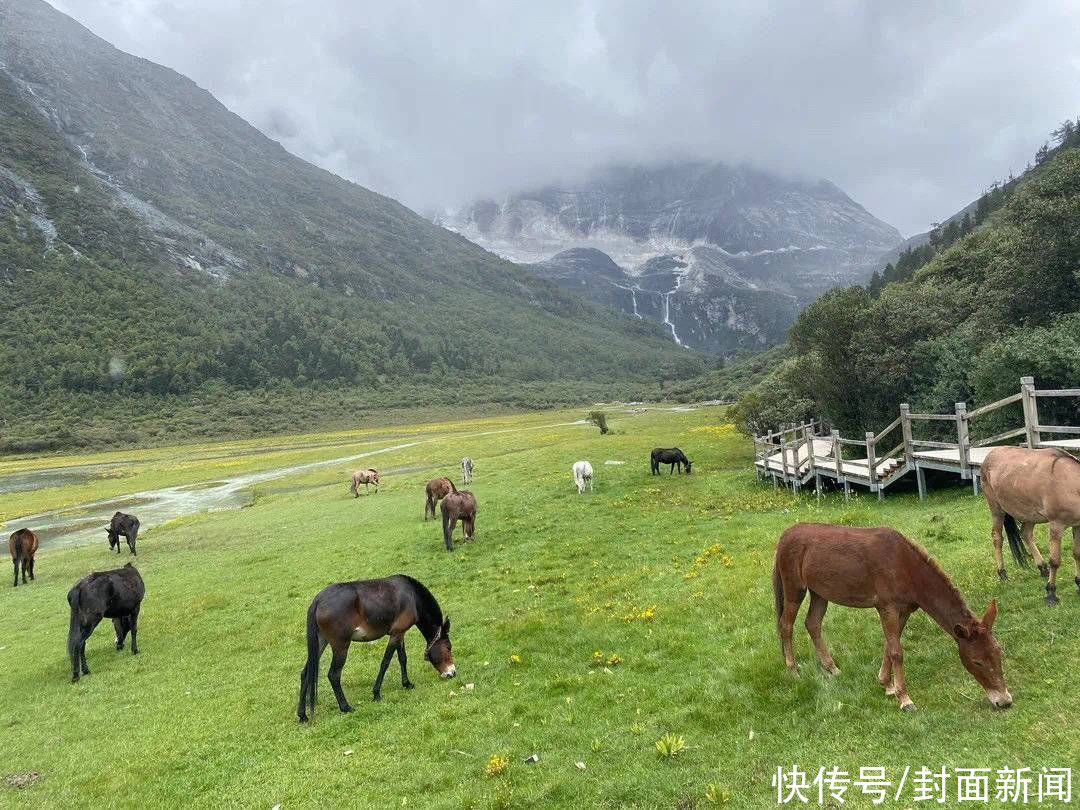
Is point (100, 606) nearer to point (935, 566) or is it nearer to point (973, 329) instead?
point (935, 566)

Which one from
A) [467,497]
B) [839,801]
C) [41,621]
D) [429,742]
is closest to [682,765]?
[839,801]

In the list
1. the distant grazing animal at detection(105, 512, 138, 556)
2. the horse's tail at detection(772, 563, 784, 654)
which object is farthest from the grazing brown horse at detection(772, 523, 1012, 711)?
the distant grazing animal at detection(105, 512, 138, 556)

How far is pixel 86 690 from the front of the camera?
13375 mm

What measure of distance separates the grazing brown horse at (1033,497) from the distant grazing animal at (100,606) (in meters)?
19.4

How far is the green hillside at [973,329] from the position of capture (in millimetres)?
22281

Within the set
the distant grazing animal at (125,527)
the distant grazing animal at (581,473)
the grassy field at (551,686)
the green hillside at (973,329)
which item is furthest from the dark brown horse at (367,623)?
the distant grazing animal at (125,527)

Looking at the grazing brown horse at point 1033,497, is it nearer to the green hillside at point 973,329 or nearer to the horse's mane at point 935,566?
the horse's mane at point 935,566

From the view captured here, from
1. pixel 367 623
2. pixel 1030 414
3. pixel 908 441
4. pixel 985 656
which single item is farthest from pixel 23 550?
pixel 1030 414

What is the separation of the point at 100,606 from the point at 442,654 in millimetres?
9603

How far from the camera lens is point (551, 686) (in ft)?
34.0

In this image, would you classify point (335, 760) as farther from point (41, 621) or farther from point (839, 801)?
point (41, 621)

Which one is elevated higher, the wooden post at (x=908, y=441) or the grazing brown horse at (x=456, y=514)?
the wooden post at (x=908, y=441)

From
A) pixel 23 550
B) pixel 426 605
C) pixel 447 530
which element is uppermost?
pixel 426 605

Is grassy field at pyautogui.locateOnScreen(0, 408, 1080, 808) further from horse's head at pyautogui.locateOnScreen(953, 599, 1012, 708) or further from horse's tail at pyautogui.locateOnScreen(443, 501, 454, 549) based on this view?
horse's tail at pyautogui.locateOnScreen(443, 501, 454, 549)
